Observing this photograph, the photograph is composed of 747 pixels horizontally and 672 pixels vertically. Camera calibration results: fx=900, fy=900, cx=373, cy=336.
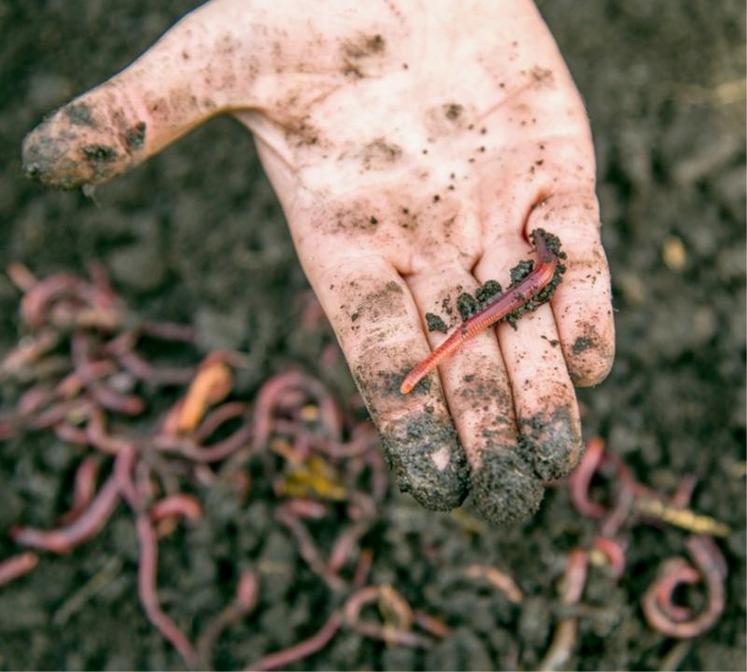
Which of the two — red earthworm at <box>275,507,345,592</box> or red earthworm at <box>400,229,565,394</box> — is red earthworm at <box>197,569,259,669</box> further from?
red earthworm at <box>400,229,565,394</box>

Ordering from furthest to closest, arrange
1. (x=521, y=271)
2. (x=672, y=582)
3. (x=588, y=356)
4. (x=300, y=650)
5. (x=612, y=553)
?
(x=612, y=553) → (x=672, y=582) → (x=300, y=650) → (x=521, y=271) → (x=588, y=356)

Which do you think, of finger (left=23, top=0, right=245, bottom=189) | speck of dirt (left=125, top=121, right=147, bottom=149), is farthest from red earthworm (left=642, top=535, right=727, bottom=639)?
speck of dirt (left=125, top=121, right=147, bottom=149)

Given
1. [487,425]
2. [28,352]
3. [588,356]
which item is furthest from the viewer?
[28,352]

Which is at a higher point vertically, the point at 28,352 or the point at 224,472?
the point at 28,352

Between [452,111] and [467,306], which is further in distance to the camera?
[452,111]

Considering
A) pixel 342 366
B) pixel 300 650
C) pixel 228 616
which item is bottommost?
pixel 300 650

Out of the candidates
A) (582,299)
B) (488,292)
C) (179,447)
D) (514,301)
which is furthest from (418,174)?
(179,447)

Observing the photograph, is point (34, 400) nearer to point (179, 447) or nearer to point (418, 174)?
point (179, 447)

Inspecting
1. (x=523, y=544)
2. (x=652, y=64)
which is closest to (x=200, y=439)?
(x=523, y=544)
